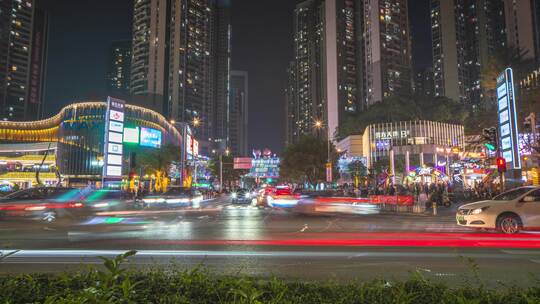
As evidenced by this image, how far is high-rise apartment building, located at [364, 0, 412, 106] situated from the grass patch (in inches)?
5825

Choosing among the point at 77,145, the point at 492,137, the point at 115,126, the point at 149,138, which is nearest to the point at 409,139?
the point at 149,138

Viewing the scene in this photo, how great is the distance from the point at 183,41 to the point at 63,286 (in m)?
168

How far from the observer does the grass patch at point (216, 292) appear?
3.60m

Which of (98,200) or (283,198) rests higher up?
(98,200)

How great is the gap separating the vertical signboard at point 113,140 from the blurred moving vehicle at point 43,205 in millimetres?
24244

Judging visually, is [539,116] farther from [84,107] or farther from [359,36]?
[359,36]

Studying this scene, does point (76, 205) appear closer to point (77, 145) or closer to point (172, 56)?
point (77, 145)

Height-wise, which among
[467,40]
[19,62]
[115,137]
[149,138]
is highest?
[467,40]

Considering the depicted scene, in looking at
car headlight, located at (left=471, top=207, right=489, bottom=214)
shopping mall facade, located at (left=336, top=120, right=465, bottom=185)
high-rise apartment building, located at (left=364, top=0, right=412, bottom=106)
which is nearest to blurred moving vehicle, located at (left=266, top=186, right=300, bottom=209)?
car headlight, located at (left=471, top=207, right=489, bottom=214)

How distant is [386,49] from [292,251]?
151790 millimetres

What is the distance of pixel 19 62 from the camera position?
15962 cm

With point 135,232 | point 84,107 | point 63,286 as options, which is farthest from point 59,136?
point 63,286

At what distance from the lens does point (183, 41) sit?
531 feet

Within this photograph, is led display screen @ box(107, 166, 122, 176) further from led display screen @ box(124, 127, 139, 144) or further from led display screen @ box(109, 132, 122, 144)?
led display screen @ box(124, 127, 139, 144)
